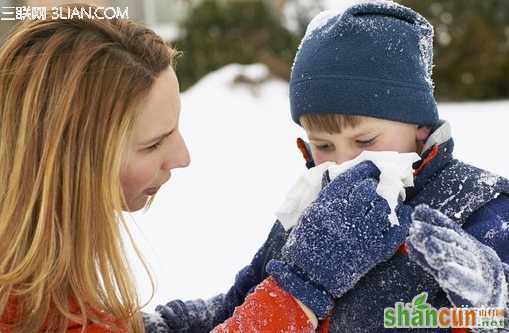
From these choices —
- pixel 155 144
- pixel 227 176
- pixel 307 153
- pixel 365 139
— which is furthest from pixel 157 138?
pixel 227 176

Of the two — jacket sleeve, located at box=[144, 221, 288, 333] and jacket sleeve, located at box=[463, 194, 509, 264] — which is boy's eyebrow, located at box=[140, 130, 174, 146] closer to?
jacket sleeve, located at box=[144, 221, 288, 333]

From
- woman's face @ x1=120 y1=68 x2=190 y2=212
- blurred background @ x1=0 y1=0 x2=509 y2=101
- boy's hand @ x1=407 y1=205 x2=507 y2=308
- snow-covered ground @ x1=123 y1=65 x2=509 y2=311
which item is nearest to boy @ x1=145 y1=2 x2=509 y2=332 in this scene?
boy's hand @ x1=407 y1=205 x2=507 y2=308

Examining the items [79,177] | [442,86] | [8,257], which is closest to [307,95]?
[79,177]

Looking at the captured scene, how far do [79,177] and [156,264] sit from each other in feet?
6.95

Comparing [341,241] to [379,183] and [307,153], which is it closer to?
[379,183]

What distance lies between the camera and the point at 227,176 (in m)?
5.88

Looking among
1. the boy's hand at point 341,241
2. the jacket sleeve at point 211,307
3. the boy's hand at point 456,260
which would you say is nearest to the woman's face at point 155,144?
the jacket sleeve at point 211,307

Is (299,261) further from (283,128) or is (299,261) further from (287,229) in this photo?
(283,128)

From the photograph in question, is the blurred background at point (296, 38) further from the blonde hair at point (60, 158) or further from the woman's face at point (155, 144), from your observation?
the blonde hair at point (60, 158)

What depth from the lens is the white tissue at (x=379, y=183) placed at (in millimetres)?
1525

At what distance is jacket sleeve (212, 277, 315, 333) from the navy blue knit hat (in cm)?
48

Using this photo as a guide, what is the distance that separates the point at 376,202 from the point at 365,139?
0.84 ft

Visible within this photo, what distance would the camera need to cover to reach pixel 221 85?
29.7 feet

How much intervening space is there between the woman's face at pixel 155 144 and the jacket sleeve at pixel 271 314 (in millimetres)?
435
